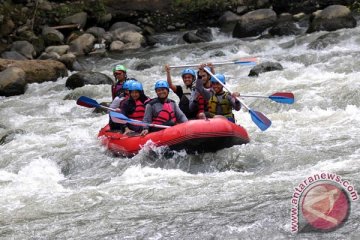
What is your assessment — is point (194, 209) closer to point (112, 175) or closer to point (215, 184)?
point (215, 184)

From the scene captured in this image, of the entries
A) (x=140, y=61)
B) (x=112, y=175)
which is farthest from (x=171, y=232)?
(x=140, y=61)

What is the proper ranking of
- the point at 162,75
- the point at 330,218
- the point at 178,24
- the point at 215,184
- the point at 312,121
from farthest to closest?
1. the point at 178,24
2. the point at 162,75
3. the point at 312,121
4. the point at 215,184
5. the point at 330,218

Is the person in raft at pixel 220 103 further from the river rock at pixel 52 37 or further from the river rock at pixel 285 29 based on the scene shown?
the river rock at pixel 52 37

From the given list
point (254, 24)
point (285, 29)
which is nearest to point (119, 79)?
point (285, 29)

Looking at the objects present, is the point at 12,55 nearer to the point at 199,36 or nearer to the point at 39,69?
the point at 39,69

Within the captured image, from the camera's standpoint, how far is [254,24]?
653 inches

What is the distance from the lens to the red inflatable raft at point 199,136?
6465mm

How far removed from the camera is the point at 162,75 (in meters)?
13.0

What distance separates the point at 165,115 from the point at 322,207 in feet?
10.2

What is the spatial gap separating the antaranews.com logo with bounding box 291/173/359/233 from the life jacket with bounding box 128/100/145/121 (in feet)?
10.2

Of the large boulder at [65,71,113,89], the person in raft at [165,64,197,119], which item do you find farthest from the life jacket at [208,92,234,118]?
the large boulder at [65,71,113,89]

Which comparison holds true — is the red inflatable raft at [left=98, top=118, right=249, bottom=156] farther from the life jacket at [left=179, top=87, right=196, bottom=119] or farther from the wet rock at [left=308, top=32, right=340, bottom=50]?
the wet rock at [left=308, top=32, right=340, bottom=50]

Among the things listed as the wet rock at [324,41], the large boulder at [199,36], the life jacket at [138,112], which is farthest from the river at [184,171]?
the large boulder at [199,36]

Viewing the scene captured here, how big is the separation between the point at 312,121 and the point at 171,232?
4156mm
